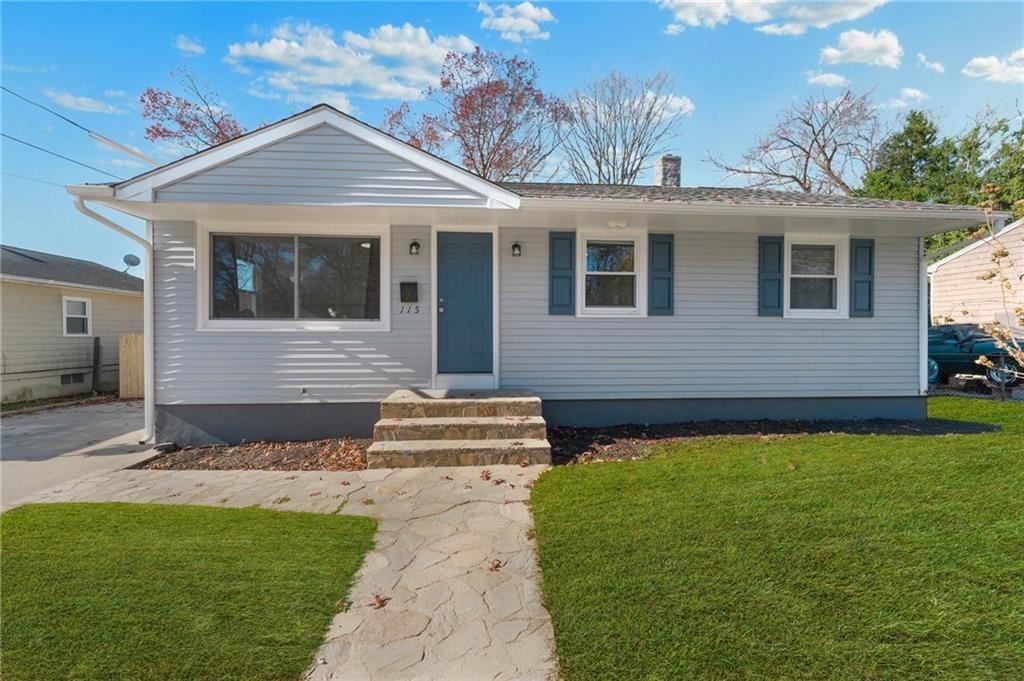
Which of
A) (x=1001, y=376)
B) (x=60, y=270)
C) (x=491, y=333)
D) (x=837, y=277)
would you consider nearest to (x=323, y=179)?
(x=491, y=333)

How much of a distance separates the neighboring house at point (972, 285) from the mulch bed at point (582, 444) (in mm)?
8452

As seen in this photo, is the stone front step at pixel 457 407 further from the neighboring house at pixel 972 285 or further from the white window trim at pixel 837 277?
the neighboring house at pixel 972 285

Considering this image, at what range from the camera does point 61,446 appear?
639 cm

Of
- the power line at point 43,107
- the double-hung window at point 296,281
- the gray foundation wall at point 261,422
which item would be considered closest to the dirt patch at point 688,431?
the gray foundation wall at point 261,422

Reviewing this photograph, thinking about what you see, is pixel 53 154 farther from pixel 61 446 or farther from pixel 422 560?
pixel 422 560

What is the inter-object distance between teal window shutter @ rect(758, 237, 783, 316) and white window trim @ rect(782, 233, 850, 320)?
0.10 m

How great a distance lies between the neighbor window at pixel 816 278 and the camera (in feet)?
23.2

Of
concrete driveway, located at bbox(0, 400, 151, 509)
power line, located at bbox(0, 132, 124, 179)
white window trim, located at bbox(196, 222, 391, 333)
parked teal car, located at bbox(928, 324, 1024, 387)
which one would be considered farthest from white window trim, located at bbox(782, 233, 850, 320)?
power line, located at bbox(0, 132, 124, 179)

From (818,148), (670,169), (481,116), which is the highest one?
(818,148)

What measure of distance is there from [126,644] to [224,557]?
2.73 ft

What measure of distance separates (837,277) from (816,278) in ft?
0.95

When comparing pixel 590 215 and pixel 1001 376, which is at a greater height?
pixel 590 215

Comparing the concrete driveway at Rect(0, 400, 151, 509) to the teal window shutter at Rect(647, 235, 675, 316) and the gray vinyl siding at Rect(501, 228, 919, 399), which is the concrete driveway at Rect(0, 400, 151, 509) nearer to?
the gray vinyl siding at Rect(501, 228, 919, 399)

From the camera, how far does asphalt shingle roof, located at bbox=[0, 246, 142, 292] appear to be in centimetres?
1106
